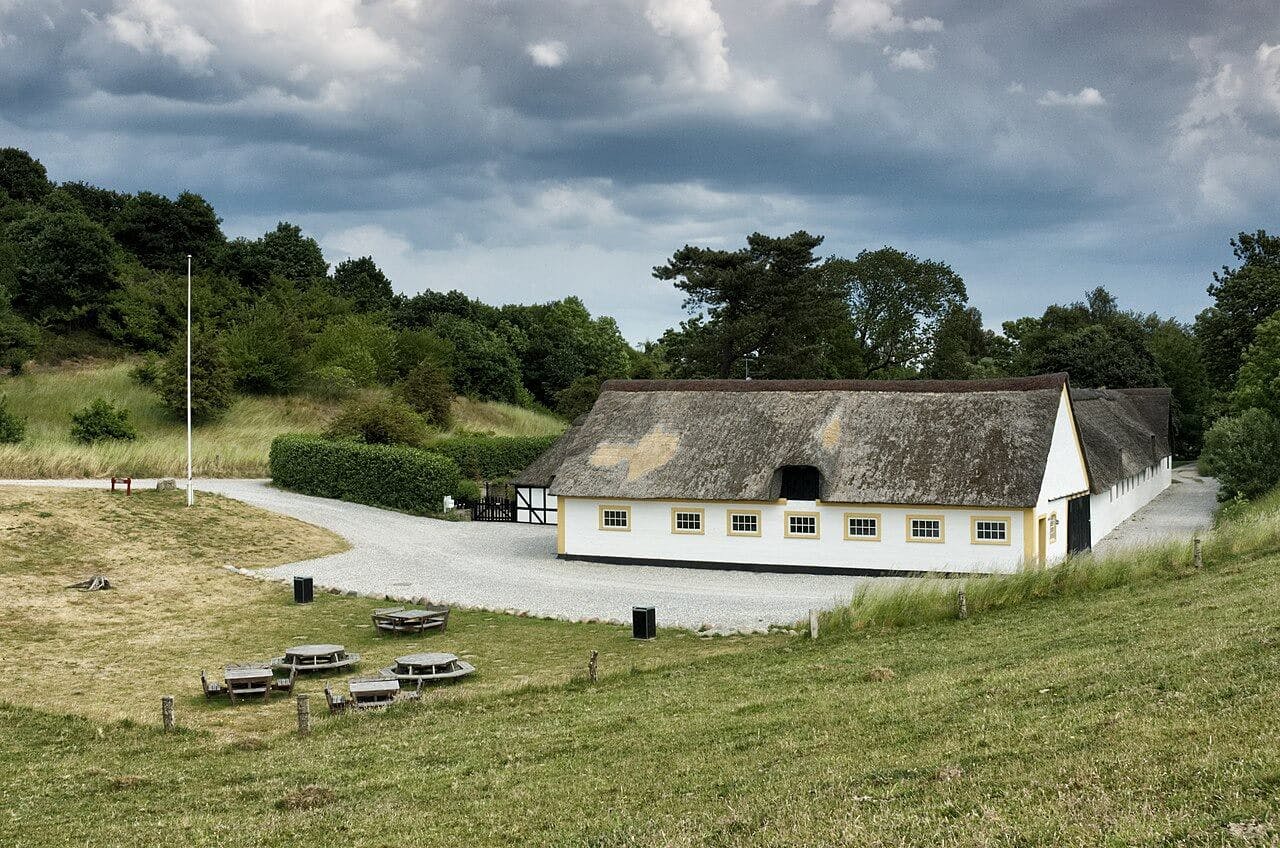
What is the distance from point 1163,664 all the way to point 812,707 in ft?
13.5

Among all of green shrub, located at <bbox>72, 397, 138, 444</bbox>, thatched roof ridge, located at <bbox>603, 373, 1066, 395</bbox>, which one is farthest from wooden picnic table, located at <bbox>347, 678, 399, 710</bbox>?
green shrub, located at <bbox>72, 397, 138, 444</bbox>

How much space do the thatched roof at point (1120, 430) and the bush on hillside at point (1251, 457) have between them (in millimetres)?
3463

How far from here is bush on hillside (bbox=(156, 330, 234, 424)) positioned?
184 feet

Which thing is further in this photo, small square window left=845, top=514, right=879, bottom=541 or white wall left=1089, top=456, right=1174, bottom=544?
white wall left=1089, top=456, right=1174, bottom=544

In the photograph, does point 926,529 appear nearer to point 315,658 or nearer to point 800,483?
point 800,483

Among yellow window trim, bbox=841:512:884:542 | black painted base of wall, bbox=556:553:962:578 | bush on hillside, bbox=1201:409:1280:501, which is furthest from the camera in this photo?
bush on hillside, bbox=1201:409:1280:501

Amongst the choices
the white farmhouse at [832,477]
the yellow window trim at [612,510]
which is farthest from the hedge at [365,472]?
the yellow window trim at [612,510]

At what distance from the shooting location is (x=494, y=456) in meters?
48.4

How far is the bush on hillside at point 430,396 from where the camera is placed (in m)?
60.1

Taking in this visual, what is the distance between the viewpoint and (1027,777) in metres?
8.11

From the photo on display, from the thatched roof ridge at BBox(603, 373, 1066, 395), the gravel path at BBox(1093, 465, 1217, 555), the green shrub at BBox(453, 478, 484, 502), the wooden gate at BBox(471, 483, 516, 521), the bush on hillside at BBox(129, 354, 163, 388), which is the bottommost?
the gravel path at BBox(1093, 465, 1217, 555)

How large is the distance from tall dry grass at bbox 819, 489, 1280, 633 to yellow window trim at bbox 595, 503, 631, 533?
1190cm

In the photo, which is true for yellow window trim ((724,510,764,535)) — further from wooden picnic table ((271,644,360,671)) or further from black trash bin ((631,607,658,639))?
wooden picnic table ((271,644,360,671))

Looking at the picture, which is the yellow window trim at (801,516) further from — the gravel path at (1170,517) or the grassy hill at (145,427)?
the grassy hill at (145,427)
